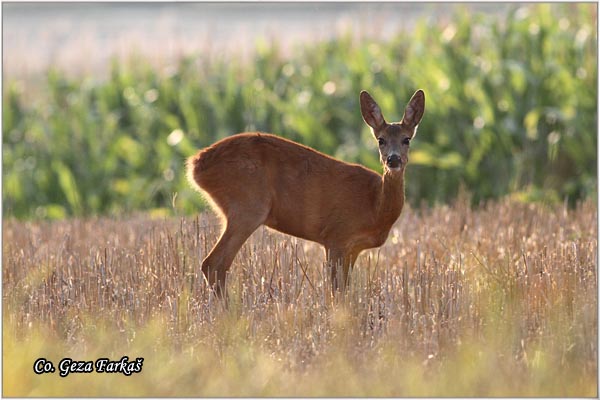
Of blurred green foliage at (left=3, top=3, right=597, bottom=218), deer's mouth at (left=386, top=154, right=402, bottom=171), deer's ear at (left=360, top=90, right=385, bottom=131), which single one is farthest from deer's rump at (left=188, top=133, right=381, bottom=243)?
blurred green foliage at (left=3, top=3, right=597, bottom=218)

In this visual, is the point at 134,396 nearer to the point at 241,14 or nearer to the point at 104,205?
the point at 104,205

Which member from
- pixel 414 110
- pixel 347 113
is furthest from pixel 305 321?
pixel 347 113

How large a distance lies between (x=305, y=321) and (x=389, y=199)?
1.34 m

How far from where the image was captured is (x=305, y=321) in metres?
6.10

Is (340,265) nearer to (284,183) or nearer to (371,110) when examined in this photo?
(284,183)

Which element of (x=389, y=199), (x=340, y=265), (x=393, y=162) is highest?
(x=393, y=162)

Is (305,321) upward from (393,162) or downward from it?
downward

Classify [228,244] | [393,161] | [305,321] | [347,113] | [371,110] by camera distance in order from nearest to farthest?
1. [305,321]
2. [393,161]
3. [228,244]
4. [371,110]
5. [347,113]

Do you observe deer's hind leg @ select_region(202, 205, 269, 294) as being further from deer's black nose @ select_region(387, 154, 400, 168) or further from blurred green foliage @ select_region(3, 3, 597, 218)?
blurred green foliage @ select_region(3, 3, 597, 218)

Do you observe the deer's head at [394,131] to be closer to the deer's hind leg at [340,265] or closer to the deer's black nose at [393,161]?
the deer's black nose at [393,161]

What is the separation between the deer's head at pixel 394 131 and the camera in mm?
6738

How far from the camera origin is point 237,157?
7.04 meters

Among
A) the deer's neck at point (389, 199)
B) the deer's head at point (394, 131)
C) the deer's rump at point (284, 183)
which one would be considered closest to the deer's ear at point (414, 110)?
the deer's head at point (394, 131)

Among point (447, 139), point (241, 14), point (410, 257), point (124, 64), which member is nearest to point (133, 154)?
point (124, 64)
